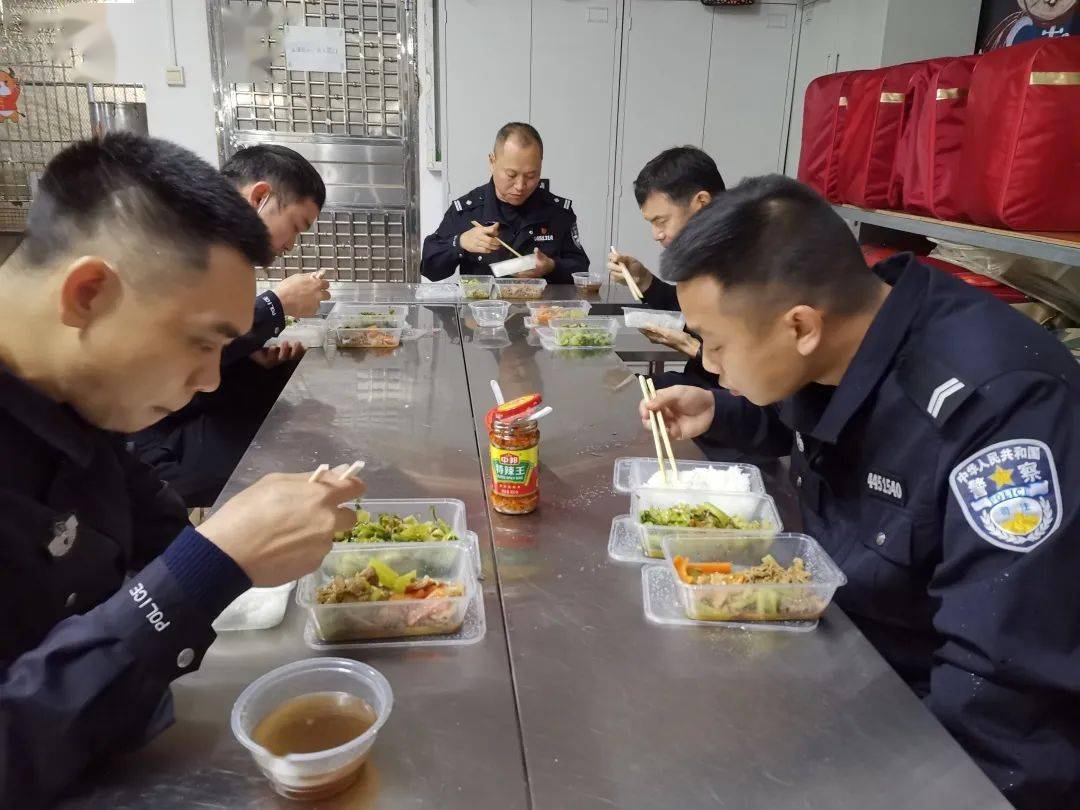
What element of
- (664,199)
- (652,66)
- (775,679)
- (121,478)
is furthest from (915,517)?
(652,66)

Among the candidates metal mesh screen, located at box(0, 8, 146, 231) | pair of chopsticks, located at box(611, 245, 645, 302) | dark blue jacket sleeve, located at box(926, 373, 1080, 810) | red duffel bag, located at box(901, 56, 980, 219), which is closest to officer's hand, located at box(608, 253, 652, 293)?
pair of chopsticks, located at box(611, 245, 645, 302)

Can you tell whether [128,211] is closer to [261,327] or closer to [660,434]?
[660,434]

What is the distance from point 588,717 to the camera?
941 millimetres

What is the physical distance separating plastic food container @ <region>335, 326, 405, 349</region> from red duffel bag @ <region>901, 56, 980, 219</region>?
7.18 ft

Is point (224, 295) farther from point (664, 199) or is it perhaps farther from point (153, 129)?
point (153, 129)

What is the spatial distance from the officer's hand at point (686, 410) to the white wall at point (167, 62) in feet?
13.9

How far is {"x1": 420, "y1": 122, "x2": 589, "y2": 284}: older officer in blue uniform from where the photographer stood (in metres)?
3.88

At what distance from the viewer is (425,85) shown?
5207mm

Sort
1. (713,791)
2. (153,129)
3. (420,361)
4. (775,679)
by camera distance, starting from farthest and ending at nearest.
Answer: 1. (153,129)
2. (420,361)
3. (775,679)
4. (713,791)

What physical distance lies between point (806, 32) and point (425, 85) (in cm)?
251

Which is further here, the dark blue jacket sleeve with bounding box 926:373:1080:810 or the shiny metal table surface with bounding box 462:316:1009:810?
the dark blue jacket sleeve with bounding box 926:373:1080:810

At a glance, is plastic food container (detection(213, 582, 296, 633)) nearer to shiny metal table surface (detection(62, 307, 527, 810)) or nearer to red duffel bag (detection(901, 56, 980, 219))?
shiny metal table surface (detection(62, 307, 527, 810))

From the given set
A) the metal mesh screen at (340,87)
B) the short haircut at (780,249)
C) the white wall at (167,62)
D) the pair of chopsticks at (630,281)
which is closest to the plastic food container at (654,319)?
the pair of chopsticks at (630,281)

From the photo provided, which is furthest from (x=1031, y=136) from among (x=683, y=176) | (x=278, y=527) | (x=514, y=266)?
(x=278, y=527)
